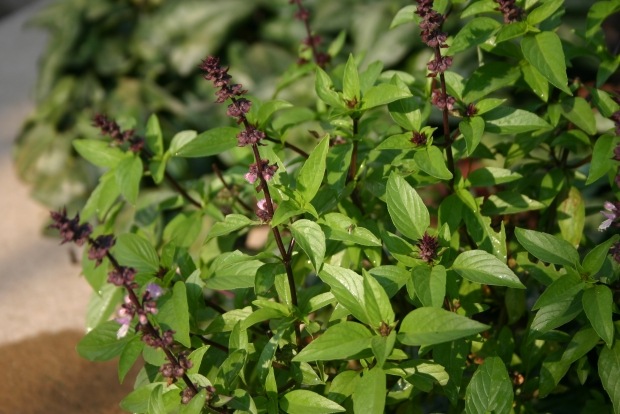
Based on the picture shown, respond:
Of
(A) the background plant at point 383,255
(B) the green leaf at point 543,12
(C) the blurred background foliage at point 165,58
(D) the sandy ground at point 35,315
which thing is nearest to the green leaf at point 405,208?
(A) the background plant at point 383,255

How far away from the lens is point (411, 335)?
1.40 metres

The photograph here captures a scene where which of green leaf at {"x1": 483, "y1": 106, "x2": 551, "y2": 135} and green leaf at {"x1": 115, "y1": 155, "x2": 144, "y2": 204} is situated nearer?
green leaf at {"x1": 483, "y1": 106, "x2": 551, "y2": 135}

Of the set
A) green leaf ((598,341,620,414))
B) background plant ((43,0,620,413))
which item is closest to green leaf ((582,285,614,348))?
background plant ((43,0,620,413))

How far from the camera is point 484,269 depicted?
152cm

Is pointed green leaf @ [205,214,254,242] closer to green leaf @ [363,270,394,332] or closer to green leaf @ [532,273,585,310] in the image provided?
green leaf @ [363,270,394,332]

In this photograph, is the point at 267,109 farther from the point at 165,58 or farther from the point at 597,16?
the point at 165,58

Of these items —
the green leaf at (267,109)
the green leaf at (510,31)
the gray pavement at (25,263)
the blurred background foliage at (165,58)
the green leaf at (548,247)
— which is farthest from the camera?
the blurred background foliage at (165,58)

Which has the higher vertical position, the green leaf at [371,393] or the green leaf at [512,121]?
the green leaf at [512,121]

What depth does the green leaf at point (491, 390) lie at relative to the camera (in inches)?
59.6

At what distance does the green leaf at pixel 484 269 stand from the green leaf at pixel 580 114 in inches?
18.9

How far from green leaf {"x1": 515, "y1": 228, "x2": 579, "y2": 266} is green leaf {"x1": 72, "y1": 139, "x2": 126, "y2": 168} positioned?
3.35 ft

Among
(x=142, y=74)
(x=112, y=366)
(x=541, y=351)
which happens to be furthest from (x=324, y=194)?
(x=142, y=74)

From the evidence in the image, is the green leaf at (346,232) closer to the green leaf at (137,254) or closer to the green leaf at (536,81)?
the green leaf at (137,254)

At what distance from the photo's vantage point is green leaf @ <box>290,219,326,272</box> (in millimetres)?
1470
